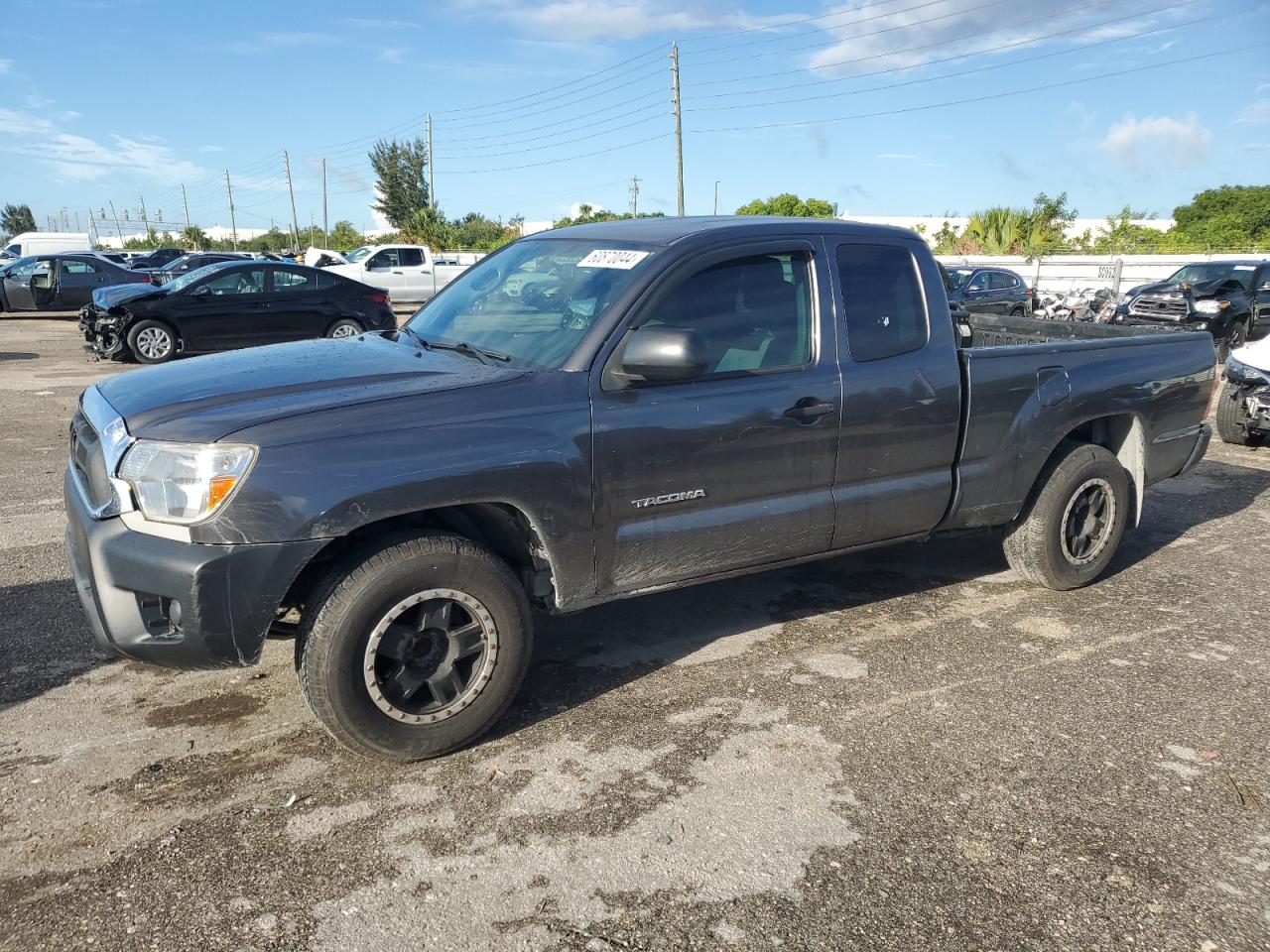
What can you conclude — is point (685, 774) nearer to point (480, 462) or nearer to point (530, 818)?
point (530, 818)

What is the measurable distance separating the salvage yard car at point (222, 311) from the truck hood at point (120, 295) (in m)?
0.01

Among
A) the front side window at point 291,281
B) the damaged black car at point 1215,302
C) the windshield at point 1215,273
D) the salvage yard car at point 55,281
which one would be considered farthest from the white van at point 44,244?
the windshield at point 1215,273

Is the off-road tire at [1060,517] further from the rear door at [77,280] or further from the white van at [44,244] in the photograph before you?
the white van at [44,244]

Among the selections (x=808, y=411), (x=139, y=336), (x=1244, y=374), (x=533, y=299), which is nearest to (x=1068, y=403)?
(x=808, y=411)

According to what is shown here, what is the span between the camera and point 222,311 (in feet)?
48.6

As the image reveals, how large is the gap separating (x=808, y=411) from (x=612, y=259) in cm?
100

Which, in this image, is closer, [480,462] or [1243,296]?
[480,462]

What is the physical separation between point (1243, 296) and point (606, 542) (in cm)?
1845

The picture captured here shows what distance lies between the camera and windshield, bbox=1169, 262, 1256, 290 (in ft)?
61.3

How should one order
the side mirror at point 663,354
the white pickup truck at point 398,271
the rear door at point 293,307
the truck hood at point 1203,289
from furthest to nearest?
1. the white pickup truck at point 398,271
2. the truck hood at point 1203,289
3. the rear door at point 293,307
4. the side mirror at point 663,354

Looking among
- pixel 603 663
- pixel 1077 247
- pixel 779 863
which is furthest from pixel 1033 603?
pixel 1077 247

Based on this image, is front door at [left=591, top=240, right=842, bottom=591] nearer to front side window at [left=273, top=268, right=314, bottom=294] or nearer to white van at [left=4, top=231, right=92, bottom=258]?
front side window at [left=273, top=268, right=314, bottom=294]

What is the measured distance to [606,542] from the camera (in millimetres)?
3639

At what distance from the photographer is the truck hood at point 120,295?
14242 millimetres
